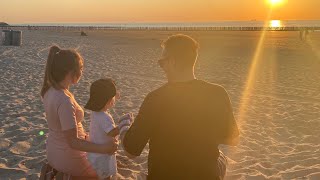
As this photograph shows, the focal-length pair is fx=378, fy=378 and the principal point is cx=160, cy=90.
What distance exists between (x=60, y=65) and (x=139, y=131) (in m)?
1.00

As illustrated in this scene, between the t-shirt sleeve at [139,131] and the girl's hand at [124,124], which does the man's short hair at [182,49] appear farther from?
the girl's hand at [124,124]

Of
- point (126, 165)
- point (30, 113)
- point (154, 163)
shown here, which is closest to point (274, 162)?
point (126, 165)

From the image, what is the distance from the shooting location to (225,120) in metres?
2.68

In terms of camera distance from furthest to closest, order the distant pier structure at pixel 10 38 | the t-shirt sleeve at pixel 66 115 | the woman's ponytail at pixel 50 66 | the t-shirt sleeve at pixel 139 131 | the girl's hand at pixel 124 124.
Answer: the distant pier structure at pixel 10 38 → the woman's ponytail at pixel 50 66 → the t-shirt sleeve at pixel 66 115 → the girl's hand at pixel 124 124 → the t-shirt sleeve at pixel 139 131

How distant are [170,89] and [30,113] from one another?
6479mm

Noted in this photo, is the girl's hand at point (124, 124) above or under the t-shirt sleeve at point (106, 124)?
above

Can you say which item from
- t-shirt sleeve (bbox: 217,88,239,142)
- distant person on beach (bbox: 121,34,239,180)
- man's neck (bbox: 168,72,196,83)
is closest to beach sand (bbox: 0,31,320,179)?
distant person on beach (bbox: 121,34,239,180)

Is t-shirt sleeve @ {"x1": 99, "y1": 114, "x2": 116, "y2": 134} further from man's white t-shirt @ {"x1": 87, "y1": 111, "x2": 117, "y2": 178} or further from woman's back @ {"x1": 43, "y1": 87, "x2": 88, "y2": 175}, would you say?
woman's back @ {"x1": 43, "y1": 87, "x2": 88, "y2": 175}

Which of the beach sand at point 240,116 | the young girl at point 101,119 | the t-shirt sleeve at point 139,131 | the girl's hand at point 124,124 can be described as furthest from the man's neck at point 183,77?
the beach sand at point 240,116

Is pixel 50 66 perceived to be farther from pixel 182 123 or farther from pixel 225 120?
pixel 225 120

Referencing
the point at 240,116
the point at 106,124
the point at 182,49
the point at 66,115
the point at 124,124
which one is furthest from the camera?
the point at 240,116

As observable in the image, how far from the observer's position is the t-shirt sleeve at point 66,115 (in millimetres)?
3041

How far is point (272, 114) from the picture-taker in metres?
9.00

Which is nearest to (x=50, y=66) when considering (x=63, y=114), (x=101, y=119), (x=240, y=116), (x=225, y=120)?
(x=63, y=114)
